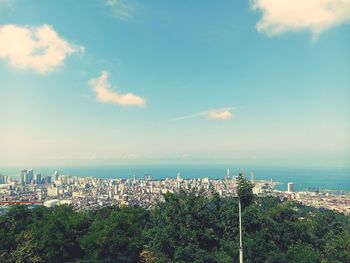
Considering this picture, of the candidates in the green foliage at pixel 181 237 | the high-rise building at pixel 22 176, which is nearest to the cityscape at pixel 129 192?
the high-rise building at pixel 22 176

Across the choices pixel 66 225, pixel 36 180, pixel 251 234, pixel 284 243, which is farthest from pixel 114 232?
pixel 36 180

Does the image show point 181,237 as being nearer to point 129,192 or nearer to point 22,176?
point 129,192

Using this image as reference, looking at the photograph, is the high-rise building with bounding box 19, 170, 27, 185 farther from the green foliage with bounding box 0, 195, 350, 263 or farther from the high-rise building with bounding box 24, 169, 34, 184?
the green foliage with bounding box 0, 195, 350, 263

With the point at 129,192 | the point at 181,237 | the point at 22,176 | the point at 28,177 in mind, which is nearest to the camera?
the point at 181,237

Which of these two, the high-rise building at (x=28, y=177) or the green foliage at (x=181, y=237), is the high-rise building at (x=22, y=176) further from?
the green foliage at (x=181, y=237)

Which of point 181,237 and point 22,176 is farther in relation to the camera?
point 22,176

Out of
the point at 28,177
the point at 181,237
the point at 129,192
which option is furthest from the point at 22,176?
the point at 181,237
